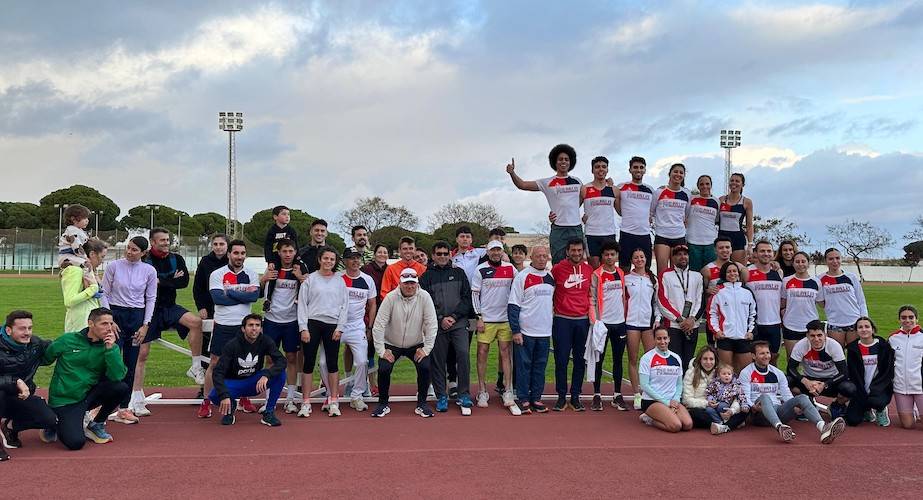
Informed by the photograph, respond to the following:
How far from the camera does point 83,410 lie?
627 centimetres

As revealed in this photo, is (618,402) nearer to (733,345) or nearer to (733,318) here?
(733,345)

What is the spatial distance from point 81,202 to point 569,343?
243ft

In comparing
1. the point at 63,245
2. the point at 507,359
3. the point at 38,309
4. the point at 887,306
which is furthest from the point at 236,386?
the point at 887,306

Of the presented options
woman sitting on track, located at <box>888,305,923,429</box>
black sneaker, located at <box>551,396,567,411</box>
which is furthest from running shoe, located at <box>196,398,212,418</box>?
woman sitting on track, located at <box>888,305,923,429</box>

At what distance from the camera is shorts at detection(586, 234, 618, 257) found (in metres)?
8.72

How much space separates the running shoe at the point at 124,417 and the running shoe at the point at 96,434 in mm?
778

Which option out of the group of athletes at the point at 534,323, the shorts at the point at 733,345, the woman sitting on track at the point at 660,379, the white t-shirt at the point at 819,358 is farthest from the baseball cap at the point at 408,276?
the white t-shirt at the point at 819,358

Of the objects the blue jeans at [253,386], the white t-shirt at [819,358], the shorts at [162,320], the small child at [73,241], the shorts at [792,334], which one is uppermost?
the small child at [73,241]

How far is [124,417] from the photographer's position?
285 inches

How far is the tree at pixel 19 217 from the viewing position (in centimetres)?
6762

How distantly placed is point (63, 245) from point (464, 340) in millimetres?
4197

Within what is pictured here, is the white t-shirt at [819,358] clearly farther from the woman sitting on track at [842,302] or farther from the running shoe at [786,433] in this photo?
the running shoe at [786,433]

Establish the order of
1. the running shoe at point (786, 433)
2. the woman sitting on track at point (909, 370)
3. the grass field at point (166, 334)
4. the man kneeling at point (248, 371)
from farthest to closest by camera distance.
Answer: the grass field at point (166, 334), the woman sitting on track at point (909, 370), the man kneeling at point (248, 371), the running shoe at point (786, 433)

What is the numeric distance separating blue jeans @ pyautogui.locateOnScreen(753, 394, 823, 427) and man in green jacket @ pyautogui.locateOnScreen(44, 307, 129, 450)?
6155 mm
